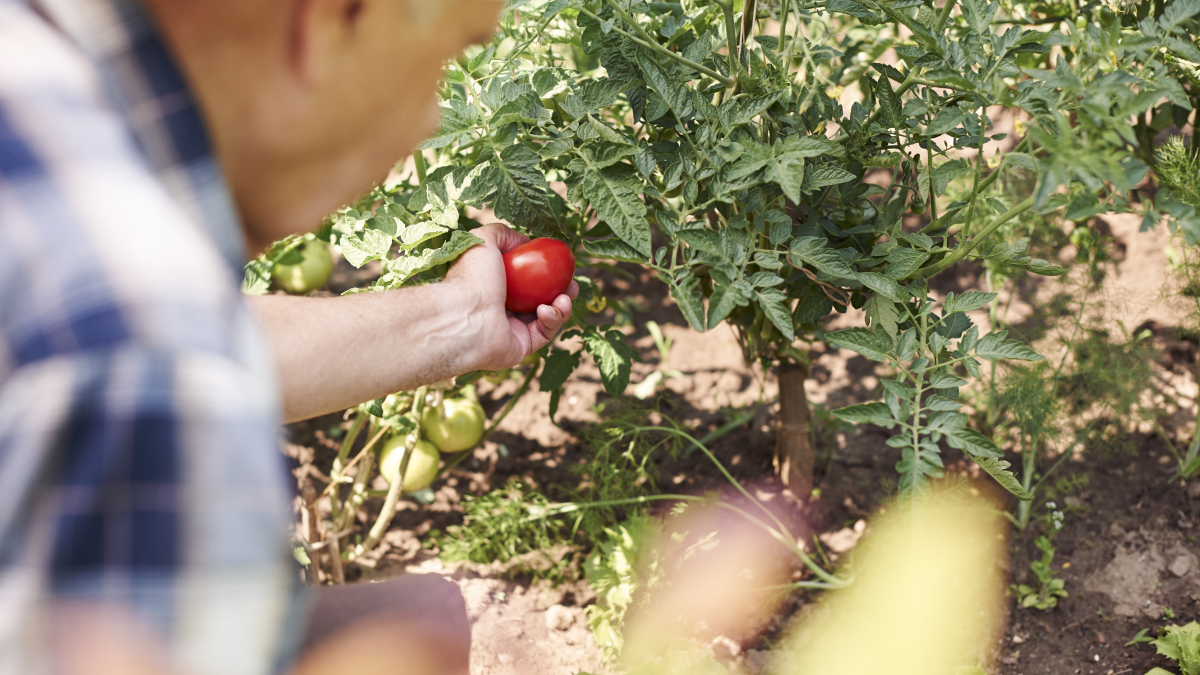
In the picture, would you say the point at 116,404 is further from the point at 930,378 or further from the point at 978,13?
the point at 978,13

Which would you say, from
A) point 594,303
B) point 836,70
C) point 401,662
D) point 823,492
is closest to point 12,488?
point 401,662

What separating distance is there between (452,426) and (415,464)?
0.11m

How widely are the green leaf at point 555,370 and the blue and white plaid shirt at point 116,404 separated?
92 centimetres

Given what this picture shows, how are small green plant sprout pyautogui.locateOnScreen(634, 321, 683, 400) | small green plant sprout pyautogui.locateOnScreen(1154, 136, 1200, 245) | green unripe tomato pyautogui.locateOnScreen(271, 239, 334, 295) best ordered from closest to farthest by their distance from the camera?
small green plant sprout pyautogui.locateOnScreen(1154, 136, 1200, 245)
green unripe tomato pyautogui.locateOnScreen(271, 239, 334, 295)
small green plant sprout pyautogui.locateOnScreen(634, 321, 683, 400)

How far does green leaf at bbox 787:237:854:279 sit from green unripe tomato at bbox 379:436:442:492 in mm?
889

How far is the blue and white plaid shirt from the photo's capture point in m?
0.41

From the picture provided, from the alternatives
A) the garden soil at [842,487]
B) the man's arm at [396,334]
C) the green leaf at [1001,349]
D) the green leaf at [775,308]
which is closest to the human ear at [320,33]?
the man's arm at [396,334]

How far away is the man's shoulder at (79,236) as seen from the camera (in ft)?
1.37

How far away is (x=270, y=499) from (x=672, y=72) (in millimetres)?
874

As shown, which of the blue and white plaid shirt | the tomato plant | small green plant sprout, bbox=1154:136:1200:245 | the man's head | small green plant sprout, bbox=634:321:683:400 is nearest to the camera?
the blue and white plaid shirt

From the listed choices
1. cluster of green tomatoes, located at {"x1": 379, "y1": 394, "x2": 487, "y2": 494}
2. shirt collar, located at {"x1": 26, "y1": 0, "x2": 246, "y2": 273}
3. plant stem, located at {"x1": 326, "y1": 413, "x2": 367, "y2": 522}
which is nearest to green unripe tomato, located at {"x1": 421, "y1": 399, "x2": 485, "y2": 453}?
cluster of green tomatoes, located at {"x1": 379, "y1": 394, "x2": 487, "y2": 494}

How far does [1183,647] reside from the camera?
1.28 meters

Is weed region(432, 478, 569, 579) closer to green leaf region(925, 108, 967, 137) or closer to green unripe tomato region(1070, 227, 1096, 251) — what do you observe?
green leaf region(925, 108, 967, 137)

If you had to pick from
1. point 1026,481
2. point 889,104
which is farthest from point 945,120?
point 1026,481
